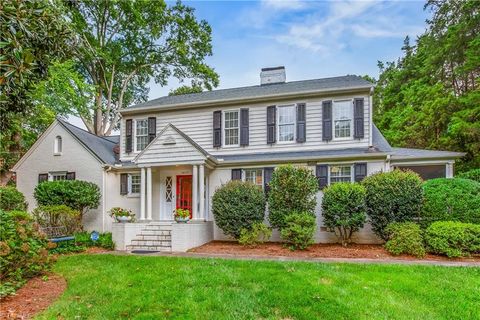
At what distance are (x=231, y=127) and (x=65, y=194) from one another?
7.37 meters

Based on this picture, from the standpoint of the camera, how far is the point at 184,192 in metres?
12.7

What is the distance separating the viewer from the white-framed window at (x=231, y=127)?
13.0m

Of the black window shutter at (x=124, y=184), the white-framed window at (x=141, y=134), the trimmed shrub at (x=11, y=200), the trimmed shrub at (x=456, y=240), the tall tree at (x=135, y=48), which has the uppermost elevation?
the tall tree at (x=135, y=48)

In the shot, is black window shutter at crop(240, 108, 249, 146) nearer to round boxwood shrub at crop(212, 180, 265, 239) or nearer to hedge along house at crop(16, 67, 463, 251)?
hedge along house at crop(16, 67, 463, 251)

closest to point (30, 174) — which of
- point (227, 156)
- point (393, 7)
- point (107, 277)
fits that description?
point (227, 156)

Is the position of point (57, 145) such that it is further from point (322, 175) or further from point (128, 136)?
point (322, 175)

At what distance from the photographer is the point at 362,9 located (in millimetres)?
11242

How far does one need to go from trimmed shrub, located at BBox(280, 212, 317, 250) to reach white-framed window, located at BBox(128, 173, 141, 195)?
7.19 m

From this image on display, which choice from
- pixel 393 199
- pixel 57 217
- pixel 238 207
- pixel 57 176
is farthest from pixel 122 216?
pixel 393 199

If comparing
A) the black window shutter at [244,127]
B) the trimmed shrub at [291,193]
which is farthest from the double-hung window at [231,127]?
the trimmed shrub at [291,193]

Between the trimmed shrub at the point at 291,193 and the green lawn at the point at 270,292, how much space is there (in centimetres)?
296

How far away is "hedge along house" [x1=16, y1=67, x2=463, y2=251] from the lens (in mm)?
10859

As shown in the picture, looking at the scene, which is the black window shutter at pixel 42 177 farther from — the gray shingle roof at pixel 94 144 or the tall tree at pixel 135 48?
the tall tree at pixel 135 48

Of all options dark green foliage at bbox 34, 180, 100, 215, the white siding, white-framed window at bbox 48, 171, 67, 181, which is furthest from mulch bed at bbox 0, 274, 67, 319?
the white siding
